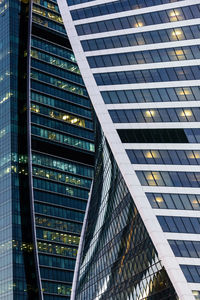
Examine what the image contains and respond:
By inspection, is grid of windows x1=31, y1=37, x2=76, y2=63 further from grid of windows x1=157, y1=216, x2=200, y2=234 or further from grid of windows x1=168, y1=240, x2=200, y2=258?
grid of windows x1=168, y1=240, x2=200, y2=258

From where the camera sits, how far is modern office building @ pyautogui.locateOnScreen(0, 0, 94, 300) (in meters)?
162

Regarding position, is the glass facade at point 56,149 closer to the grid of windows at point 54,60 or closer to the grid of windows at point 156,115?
the grid of windows at point 54,60

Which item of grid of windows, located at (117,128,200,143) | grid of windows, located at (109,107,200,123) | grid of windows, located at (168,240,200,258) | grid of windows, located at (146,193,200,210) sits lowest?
grid of windows, located at (168,240,200,258)

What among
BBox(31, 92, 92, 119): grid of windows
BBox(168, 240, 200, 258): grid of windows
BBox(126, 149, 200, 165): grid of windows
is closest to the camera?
BBox(168, 240, 200, 258): grid of windows

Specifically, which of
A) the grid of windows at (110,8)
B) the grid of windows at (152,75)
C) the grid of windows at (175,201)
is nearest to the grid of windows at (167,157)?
the grid of windows at (175,201)

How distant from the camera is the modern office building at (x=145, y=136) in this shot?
84.4 metres

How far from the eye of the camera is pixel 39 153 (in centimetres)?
17388

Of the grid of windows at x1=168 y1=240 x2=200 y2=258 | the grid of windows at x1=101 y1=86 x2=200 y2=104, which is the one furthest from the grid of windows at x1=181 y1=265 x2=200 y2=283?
the grid of windows at x1=101 y1=86 x2=200 y2=104

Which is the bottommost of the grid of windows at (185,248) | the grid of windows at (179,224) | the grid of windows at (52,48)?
the grid of windows at (185,248)

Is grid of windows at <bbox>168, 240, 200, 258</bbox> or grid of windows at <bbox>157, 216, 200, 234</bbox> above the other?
grid of windows at <bbox>157, 216, 200, 234</bbox>

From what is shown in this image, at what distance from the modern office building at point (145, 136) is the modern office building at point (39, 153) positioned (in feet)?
187

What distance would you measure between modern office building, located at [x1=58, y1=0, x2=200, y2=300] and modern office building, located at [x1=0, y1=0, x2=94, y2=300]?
187 feet

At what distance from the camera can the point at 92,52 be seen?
100438mm

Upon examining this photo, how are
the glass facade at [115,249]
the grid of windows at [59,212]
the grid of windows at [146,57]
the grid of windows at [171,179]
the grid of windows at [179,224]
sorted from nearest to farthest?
the grid of windows at [179,224] → the glass facade at [115,249] → the grid of windows at [171,179] → the grid of windows at [146,57] → the grid of windows at [59,212]
